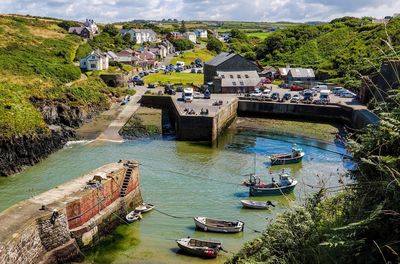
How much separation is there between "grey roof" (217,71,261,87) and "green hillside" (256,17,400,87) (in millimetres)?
16651

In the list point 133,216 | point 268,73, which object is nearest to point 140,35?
point 268,73

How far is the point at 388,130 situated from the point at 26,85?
47113 mm

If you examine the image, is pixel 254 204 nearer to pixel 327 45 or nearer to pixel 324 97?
pixel 324 97

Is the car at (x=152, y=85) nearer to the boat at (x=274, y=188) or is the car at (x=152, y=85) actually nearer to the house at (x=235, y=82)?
the house at (x=235, y=82)

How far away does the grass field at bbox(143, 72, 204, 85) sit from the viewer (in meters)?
72.6

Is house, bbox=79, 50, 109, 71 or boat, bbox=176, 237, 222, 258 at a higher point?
house, bbox=79, 50, 109, 71

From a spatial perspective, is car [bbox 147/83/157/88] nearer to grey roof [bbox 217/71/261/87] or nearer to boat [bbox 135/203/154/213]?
grey roof [bbox 217/71/261/87]

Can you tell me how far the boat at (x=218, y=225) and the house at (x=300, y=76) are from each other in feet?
171

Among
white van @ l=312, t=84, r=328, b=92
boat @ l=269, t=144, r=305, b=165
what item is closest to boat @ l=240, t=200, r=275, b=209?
boat @ l=269, t=144, r=305, b=165

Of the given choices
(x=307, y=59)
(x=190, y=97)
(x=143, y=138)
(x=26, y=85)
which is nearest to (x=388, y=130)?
(x=143, y=138)

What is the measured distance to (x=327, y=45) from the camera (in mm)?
93438

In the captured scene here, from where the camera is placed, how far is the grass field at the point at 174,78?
7261 cm

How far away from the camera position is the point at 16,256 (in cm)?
1616

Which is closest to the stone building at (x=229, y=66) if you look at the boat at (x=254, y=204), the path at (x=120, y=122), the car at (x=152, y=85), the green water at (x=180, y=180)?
the car at (x=152, y=85)
